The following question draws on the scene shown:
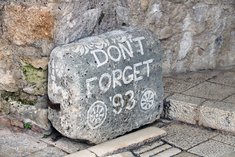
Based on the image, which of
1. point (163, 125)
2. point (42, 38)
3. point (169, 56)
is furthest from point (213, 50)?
point (42, 38)

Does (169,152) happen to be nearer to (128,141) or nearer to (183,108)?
(128,141)

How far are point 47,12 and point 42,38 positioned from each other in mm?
172

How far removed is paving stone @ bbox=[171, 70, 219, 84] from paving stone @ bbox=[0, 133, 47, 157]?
140 centimetres

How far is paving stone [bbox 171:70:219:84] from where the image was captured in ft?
12.9

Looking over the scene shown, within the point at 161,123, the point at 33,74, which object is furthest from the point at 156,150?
the point at 33,74

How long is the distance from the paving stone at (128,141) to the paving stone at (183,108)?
251mm

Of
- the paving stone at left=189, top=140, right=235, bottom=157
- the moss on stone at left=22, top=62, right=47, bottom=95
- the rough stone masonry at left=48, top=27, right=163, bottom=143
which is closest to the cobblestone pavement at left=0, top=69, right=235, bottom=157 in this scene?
the paving stone at left=189, top=140, right=235, bottom=157

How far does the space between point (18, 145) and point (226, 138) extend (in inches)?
53.4

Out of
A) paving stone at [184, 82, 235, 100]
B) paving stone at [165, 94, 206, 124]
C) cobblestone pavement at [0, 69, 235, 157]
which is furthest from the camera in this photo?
paving stone at [184, 82, 235, 100]

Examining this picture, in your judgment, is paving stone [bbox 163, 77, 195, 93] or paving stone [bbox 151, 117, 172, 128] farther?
paving stone [bbox 163, 77, 195, 93]

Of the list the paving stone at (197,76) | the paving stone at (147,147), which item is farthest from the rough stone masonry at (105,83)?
the paving stone at (197,76)

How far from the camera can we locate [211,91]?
3672mm

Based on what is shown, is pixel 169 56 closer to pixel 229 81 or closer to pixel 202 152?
pixel 229 81

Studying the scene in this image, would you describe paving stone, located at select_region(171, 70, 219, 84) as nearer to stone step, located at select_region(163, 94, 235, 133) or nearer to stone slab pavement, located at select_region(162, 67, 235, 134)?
stone slab pavement, located at select_region(162, 67, 235, 134)
